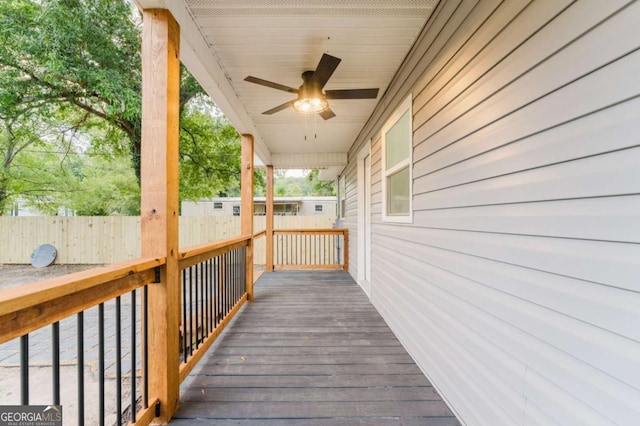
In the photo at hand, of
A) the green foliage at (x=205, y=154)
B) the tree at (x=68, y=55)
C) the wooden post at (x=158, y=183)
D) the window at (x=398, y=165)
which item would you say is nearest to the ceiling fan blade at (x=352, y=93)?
the window at (x=398, y=165)

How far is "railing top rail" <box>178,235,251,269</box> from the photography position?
1.85m

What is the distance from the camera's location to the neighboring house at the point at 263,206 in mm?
13859

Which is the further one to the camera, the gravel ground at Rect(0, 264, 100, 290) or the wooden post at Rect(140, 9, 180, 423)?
the gravel ground at Rect(0, 264, 100, 290)

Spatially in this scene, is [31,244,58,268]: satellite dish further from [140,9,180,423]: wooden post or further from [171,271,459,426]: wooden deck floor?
[140,9,180,423]: wooden post

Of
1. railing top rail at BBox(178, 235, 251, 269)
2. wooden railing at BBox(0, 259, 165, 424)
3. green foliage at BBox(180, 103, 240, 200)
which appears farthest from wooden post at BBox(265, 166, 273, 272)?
wooden railing at BBox(0, 259, 165, 424)

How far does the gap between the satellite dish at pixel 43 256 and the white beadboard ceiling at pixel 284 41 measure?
23.4 ft

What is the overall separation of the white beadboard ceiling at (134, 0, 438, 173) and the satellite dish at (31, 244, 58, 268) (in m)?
7.12

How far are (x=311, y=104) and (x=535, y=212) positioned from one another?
2118 millimetres

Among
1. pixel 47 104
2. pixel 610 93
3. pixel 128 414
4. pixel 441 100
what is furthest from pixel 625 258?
pixel 47 104

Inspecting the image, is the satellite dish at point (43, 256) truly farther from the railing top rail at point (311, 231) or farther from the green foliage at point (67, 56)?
the railing top rail at point (311, 231)

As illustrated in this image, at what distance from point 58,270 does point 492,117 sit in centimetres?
903

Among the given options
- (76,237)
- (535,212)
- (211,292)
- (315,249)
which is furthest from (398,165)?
(76,237)

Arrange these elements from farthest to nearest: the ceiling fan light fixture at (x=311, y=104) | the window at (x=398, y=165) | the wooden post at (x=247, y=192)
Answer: the wooden post at (x=247, y=192)
the ceiling fan light fixture at (x=311, y=104)
the window at (x=398, y=165)

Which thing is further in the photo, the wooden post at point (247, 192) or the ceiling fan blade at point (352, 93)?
the wooden post at point (247, 192)
